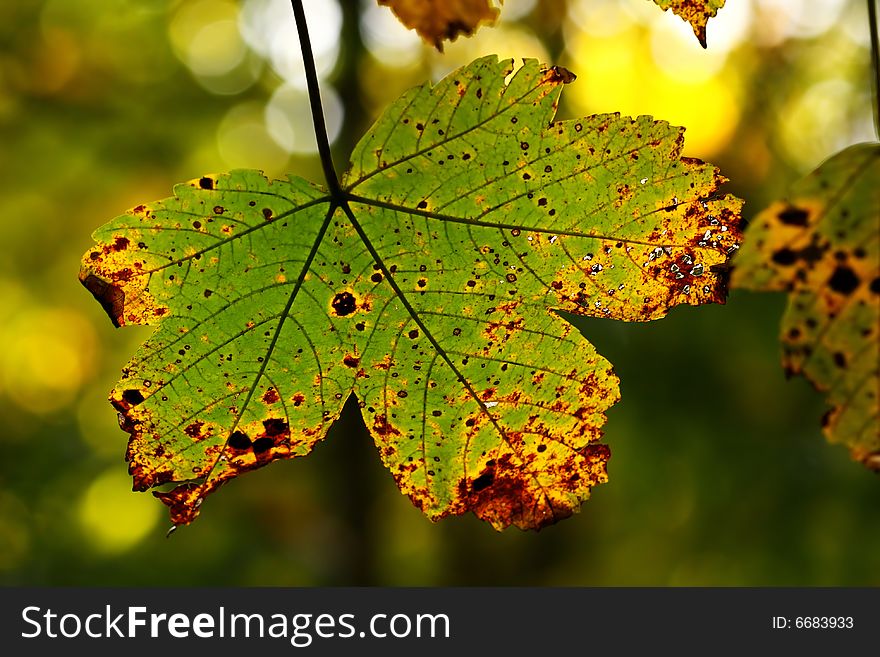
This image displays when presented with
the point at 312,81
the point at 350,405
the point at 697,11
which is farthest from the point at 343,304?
the point at 350,405

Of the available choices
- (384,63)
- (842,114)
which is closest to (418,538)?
(384,63)

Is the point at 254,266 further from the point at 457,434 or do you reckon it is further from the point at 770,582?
the point at 770,582

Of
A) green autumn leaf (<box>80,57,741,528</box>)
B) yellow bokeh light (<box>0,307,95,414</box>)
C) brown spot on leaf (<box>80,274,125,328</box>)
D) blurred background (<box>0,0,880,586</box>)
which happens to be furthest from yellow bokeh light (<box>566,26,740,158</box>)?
brown spot on leaf (<box>80,274,125,328</box>)

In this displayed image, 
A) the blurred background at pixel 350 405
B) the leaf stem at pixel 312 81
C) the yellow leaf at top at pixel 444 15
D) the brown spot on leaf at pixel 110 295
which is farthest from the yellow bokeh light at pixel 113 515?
the yellow leaf at top at pixel 444 15

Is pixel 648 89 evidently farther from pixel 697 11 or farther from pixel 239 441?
pixel 239 441

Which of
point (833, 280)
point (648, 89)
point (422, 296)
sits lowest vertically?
point (833, 280)

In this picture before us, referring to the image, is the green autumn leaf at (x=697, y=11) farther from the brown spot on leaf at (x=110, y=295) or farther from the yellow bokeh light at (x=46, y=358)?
the yellow bokeh light at (x=46, y=358)
